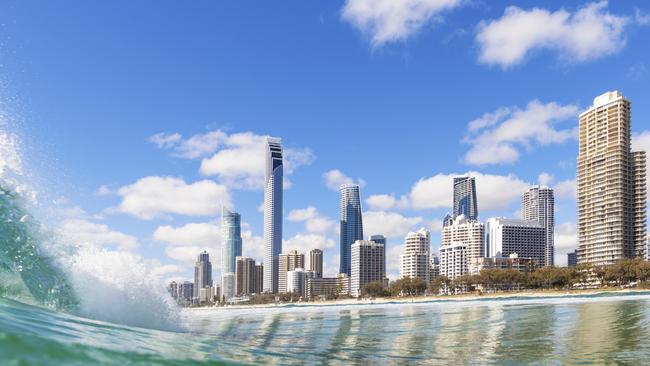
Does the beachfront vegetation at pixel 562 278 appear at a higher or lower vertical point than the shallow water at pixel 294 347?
lower

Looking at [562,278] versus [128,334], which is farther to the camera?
[562,278]

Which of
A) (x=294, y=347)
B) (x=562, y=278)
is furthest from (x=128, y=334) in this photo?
(x=562, y=278)

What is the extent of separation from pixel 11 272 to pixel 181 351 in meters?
7.62

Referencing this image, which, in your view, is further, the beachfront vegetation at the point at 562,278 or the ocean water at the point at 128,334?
the beachfront vegetation at the point at 562,278

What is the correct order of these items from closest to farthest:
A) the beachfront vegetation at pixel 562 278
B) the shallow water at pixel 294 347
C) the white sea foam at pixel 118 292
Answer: the shallow water at pixel 294 347
the white sea foam at pixel 118 292
the beachfront vegetation at pixel 562 278

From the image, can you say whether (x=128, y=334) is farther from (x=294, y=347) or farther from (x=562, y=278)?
(x=562, y=278)

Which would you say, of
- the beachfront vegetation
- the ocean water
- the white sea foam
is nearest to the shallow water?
the ocean water

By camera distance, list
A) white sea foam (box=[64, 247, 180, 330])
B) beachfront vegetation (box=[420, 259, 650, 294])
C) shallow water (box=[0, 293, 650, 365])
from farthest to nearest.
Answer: beachfront vegetation (box=[420, 259, 650, 294]), white sea foam (box=[64, 247, 180, 330]), shallow water (box=[0, 293, 650, 365])

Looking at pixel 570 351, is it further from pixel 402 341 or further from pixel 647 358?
pixel 402 341

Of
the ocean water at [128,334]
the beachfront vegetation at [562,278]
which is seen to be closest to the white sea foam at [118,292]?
the ocean water at [128,334]

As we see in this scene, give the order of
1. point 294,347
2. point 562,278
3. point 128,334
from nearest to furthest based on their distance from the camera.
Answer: point 128,334, point 294,347, point 562,278

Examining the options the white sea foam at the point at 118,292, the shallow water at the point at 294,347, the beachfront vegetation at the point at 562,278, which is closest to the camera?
the shallow water at the point at 294,347

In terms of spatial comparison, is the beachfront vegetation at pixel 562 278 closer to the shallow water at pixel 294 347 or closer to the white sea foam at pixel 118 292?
the shallow water at pixel 294 347

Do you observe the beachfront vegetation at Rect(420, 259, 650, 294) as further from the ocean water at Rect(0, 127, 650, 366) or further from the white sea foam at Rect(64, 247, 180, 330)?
the white sea foam at Rect(64, 247, 180, 330)
